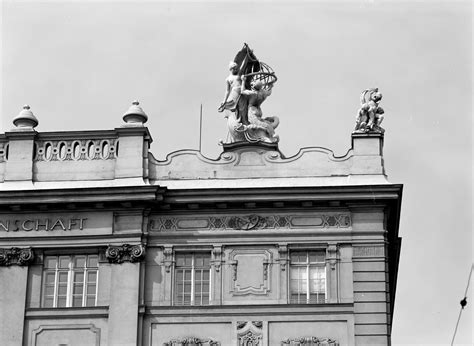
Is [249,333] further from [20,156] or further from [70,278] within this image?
[20,156]

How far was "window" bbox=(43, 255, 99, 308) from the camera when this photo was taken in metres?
40.7

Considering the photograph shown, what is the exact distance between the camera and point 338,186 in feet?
133

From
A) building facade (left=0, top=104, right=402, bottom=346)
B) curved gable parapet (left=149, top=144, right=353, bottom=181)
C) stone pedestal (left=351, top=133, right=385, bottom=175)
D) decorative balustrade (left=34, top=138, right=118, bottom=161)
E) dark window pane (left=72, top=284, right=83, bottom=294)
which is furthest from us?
decorative balustrade (left=34, top=138, right=118, bottom=161)

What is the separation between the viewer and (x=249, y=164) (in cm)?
4216

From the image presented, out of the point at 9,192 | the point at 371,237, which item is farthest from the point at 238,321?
the point at 9,192

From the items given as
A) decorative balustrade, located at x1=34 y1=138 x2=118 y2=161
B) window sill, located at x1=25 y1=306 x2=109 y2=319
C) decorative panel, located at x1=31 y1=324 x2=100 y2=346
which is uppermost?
decorative balustrade, located at x1=34 y1=138 x2=118 y2=161

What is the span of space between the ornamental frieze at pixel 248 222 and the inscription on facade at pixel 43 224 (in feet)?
7.41

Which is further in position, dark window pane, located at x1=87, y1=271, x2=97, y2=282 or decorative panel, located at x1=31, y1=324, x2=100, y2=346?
dark window pane, located at x1=87, y1=271, x2=97, y2=282

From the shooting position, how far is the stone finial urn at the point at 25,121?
42938 millimetres

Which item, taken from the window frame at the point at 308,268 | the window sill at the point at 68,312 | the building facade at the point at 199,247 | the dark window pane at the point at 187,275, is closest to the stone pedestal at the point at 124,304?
the building facade at the point at 199,247

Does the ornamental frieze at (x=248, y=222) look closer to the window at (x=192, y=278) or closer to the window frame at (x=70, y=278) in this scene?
the window at (x=192, y=278)

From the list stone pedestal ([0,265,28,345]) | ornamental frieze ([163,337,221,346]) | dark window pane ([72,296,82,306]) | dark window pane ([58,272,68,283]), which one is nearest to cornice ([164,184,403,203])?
dark window pane ([58,272,68,283])

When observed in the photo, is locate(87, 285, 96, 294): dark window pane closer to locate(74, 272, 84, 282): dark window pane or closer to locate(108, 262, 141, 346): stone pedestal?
locate(74, 272, 84, 282): dark window pane

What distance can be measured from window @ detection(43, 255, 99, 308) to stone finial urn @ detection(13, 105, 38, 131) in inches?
173
